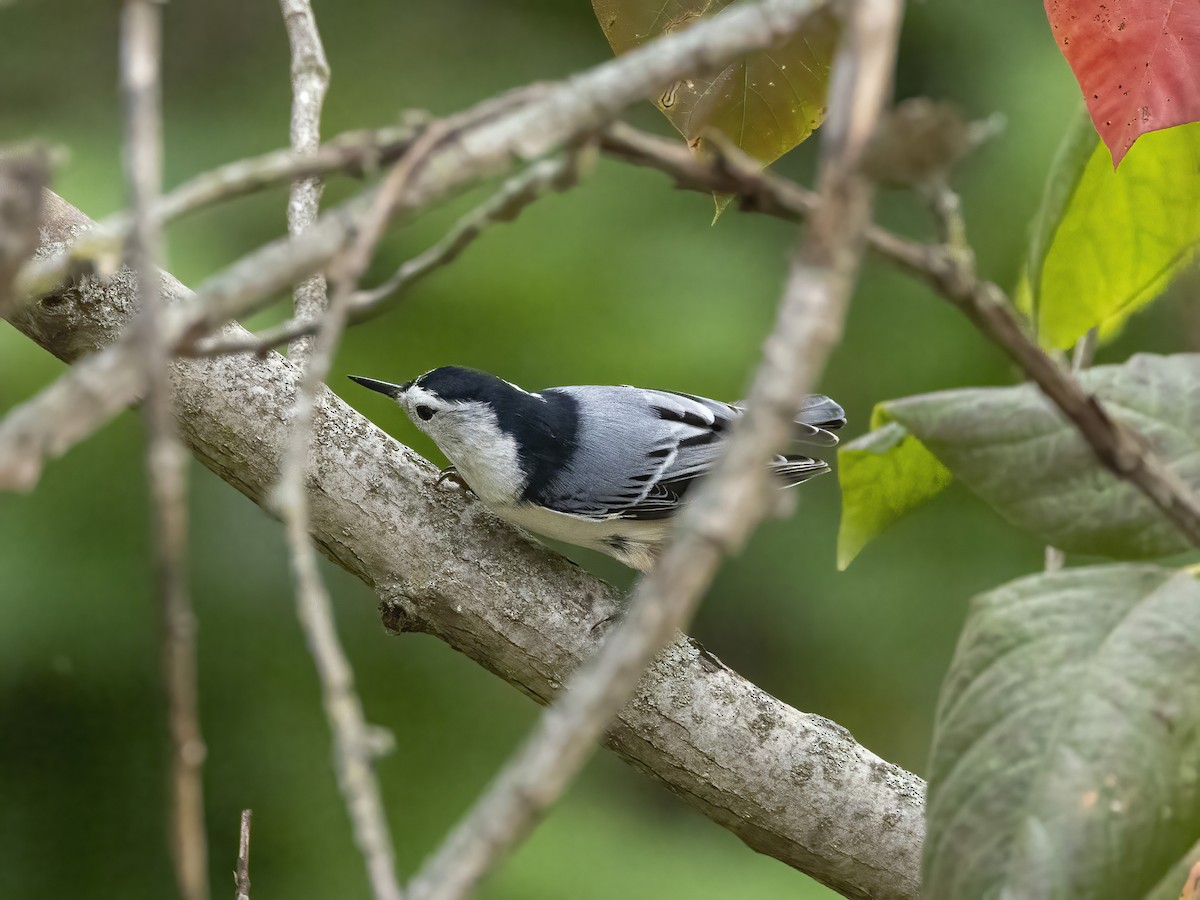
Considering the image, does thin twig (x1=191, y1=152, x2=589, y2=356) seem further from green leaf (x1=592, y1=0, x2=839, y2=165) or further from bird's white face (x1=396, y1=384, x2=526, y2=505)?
bird's white face (x1=396, y1=384, x2=526, y2=505)

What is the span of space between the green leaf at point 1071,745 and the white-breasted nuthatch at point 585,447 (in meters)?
0.73

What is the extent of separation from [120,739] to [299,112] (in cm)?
123

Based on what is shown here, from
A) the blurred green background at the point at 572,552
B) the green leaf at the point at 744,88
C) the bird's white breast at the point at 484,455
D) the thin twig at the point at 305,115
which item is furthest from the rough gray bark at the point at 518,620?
the blurred green background at the point at 572,552

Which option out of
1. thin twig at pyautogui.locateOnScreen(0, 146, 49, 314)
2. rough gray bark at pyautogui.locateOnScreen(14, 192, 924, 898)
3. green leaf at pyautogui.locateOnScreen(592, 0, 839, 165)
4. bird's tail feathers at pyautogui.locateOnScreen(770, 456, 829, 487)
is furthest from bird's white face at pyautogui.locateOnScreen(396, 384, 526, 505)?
thin twig at pyautogui.locateOnScreen(0, 146, 49, 314)

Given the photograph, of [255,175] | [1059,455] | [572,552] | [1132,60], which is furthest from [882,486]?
[572,552]

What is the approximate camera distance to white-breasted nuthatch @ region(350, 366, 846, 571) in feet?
4.18

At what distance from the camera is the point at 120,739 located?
1.83 m

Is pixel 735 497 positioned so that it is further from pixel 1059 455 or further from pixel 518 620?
pixel 518 620

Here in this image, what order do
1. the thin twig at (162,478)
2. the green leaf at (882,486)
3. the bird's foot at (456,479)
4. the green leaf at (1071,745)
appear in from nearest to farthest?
the thin twig at (162,478) < the green leaf at (1071,745) < the green leaf at (882,486) < the bird's foot at (456,479)

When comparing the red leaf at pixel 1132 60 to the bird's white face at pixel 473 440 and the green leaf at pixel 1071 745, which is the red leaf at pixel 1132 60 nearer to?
the green leaf at pixel 1071 745

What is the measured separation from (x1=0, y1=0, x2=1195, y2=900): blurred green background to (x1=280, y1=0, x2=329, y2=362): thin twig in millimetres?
821

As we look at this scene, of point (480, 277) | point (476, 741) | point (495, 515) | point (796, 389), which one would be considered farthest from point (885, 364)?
point (796, 389)

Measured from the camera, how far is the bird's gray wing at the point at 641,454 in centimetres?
136

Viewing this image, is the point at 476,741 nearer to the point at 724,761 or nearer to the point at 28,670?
the point at 28,670
